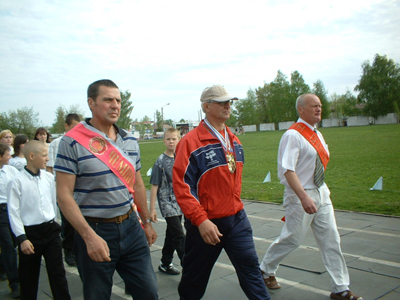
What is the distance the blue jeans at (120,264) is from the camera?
2.63 meters

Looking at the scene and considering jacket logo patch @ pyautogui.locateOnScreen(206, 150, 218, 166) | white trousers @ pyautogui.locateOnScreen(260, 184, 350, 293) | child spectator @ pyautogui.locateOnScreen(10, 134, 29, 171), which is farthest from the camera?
child spectator @ pyautogui.locateOnScreen(10, 134, 29, 171)

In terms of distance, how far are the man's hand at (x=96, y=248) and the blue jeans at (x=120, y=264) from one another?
14 cm

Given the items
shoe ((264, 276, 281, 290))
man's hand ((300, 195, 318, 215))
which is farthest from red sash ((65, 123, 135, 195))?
shoe ((264, 276, 281, 290))

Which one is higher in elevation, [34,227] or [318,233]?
[34,227]

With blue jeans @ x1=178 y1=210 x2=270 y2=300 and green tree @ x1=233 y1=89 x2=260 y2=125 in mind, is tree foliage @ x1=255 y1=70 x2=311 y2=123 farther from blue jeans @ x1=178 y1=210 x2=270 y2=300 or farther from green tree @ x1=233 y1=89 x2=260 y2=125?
blue jeans @ x1=178 y1=210 x2=270 y2=300

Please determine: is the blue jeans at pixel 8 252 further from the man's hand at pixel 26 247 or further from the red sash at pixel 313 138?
the red sash at pixel 313 138

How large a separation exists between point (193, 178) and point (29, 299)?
2.12 meters

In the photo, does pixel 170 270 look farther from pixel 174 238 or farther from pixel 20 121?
pixel 20 121

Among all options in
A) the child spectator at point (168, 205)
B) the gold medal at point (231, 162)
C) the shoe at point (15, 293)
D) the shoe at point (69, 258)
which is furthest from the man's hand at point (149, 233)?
the shoe at point (69, 258)

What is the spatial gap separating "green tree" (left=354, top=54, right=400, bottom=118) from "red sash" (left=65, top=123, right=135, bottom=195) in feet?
292

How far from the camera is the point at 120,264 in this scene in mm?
2785

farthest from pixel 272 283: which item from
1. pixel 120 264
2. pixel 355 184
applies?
pixel 355 184

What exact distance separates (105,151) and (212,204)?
1.01 meters

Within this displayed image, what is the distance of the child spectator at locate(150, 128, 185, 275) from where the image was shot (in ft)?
16.0
